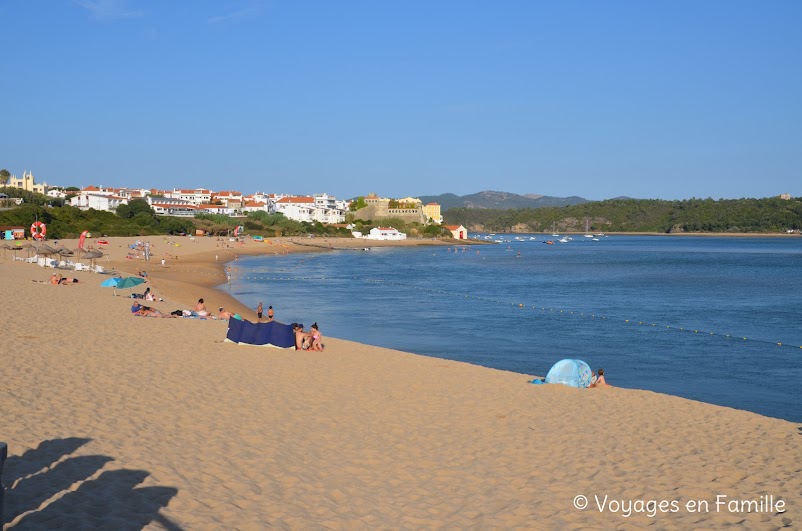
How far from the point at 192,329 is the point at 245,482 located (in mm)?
11136

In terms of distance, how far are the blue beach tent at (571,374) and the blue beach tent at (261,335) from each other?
5.87 m

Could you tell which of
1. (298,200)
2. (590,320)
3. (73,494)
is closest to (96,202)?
(298,200)

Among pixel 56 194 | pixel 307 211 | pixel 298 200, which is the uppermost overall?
pixel 298 200

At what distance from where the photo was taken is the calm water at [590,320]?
17672mm

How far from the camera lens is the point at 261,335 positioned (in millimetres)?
16422

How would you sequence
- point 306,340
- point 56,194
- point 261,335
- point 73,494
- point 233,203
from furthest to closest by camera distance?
point 233,203, point 56,194, point 306,340, point 261,335, point 73,494

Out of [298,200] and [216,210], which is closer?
[216,210]

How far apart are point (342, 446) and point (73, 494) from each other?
11.6ft

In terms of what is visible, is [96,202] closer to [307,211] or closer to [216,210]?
[216,210]

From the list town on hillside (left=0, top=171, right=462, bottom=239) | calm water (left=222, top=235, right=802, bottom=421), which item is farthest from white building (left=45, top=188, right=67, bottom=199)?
calm water (left=222, top=235, right=802, bottom=421)

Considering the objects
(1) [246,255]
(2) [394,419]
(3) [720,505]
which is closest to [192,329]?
(2) [394,419]

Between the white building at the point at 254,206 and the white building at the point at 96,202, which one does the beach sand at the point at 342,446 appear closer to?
the white building at the point at 96,202

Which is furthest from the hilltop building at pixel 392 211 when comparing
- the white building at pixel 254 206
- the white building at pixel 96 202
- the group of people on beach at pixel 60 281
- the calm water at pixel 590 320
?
the group of people on beach at pixel 60 281

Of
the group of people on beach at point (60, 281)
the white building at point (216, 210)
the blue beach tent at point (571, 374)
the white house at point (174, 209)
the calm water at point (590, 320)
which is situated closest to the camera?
the blue beach tent at point (571, 374)
